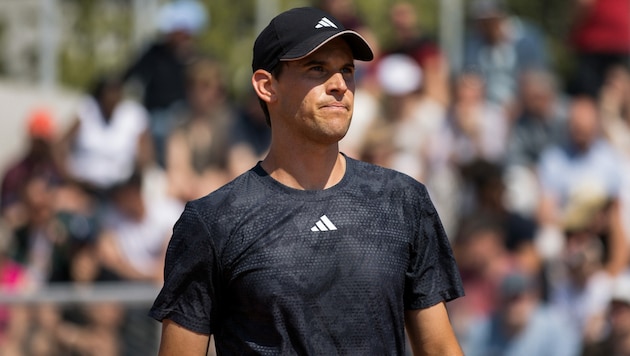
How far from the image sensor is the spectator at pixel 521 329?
8391mm

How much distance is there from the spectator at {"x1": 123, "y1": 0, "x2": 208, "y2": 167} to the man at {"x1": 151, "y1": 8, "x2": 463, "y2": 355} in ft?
23.0

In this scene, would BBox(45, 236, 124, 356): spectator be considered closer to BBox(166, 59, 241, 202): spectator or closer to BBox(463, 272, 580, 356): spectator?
BBox(166, 59, 241, 202): spectator

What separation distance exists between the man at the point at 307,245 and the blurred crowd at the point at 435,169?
4.13 meters

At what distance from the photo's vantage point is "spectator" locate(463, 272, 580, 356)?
839cm

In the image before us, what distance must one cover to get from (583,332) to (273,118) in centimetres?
490

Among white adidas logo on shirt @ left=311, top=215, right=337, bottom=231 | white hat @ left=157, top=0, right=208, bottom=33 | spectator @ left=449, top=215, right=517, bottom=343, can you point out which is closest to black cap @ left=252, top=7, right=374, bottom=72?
white adidas logo on shirt @ left=311, top=215, right=337, bottom=231

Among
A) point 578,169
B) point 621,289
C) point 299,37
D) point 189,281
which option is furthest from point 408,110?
point 189,281

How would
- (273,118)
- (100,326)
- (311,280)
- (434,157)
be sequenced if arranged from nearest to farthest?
(311,280)
(273,118)
(100,326)
(434,157)

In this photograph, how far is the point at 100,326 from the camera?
8555mm

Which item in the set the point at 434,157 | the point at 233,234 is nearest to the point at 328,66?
the point at 233,234

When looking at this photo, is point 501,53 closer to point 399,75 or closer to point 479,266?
point 399,75

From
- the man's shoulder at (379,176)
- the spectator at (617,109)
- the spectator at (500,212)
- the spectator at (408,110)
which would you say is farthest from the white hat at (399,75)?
the man's shoulder at (379,176)

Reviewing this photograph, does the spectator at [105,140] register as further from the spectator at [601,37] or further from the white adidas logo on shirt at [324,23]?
the white adidas logo on shirt at [324,23]

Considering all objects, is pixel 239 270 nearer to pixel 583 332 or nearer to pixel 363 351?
pixel 363 351
